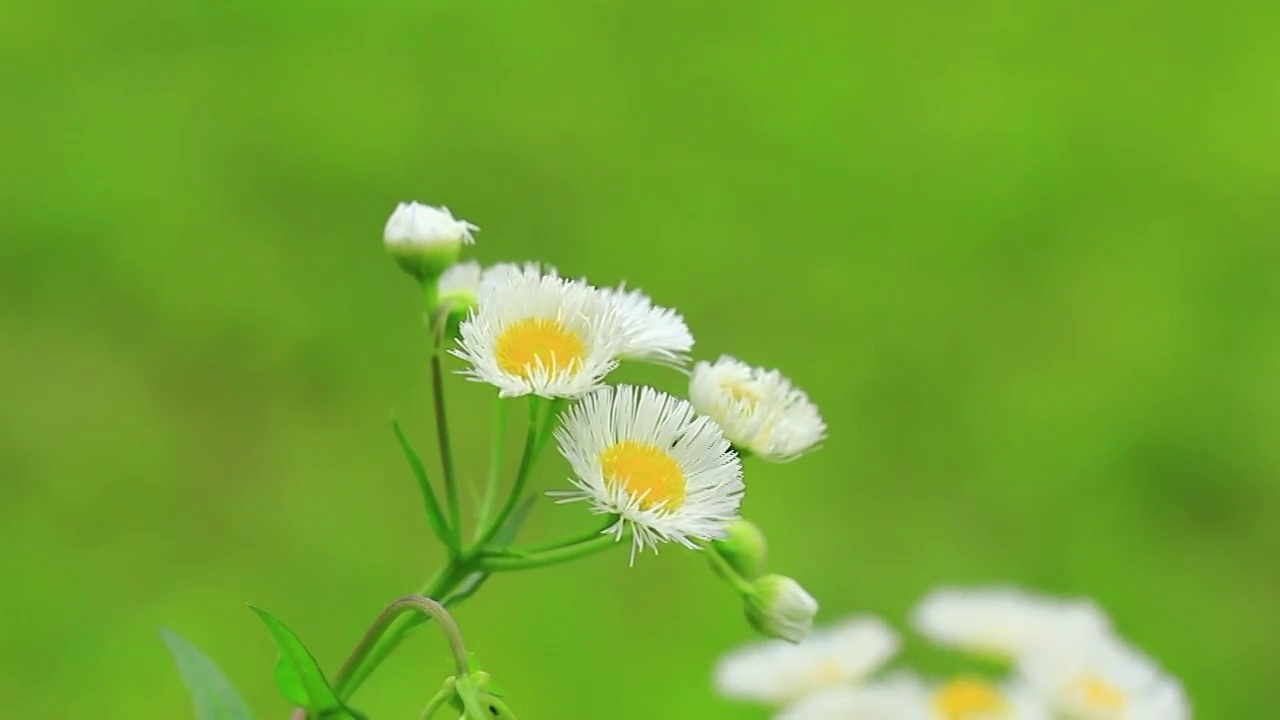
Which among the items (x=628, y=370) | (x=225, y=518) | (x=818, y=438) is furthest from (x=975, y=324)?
(x=818, y=438)

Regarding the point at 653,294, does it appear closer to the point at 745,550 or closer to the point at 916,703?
the point at 916,703

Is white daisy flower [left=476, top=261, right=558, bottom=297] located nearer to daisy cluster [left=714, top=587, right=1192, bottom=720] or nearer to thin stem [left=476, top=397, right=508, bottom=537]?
thin stem [left=476, top=397, right=508, bottom=537]

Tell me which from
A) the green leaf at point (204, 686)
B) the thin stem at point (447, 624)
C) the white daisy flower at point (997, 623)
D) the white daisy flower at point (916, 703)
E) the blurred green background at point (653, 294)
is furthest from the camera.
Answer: the blurred green background at point (653, 294)

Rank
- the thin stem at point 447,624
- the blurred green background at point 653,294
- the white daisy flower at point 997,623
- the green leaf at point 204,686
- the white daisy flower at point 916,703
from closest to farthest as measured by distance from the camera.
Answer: the thin stem at point 447,624 < the green leaf at point 204,686 < the white daisy flower at point 916,703 < the white daisy flower at point 997,623 < the blurred green background at point 653,294

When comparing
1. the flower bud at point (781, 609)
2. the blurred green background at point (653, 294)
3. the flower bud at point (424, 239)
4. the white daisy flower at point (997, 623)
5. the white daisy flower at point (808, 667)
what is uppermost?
the blurred green background at point (653, 294)

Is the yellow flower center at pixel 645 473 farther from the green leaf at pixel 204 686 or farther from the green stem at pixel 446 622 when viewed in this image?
the green leaf at pixel 204 686

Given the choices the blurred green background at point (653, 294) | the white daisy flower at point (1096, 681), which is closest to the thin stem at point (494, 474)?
the white daisy flower at point (1096, 681)
